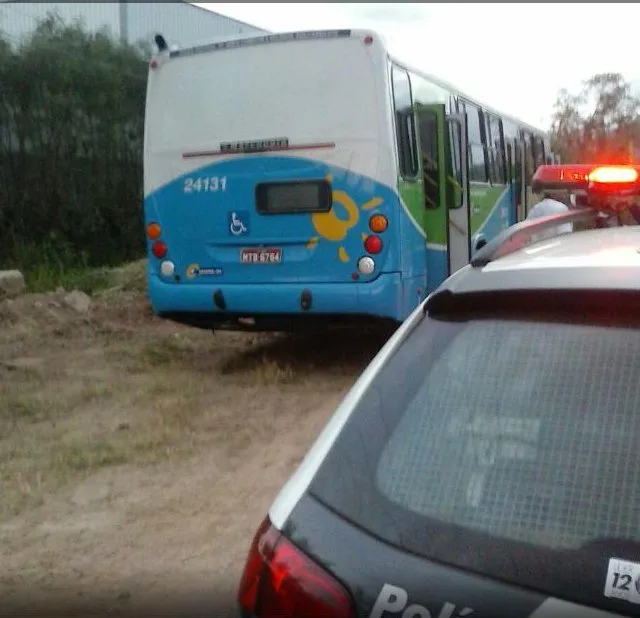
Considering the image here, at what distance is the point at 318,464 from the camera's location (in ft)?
7.59

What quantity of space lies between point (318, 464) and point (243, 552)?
2.83 meters

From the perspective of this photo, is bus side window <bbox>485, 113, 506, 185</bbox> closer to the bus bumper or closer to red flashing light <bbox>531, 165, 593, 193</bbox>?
the bus bumper

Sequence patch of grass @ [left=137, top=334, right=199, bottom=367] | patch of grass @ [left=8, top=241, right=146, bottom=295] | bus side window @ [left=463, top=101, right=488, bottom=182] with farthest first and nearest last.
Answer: patch of grass @ [left=8, top=241, right=146, bottom=295] → bus side window @ [left=463, top=101, right=488, bottom=182] → patch of grass @ [left=137, top=334, right=199, bottom=367]

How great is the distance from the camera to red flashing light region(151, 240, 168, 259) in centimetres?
916

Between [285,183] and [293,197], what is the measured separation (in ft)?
0.47

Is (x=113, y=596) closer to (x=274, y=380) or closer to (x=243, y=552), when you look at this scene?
(x=243, y=552)

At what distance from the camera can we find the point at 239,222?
8.92 meters

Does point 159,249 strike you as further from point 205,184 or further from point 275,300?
point 275,300

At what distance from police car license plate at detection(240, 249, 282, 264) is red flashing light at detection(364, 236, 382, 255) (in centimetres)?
81

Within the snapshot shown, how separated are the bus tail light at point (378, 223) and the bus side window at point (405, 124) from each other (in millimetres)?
505

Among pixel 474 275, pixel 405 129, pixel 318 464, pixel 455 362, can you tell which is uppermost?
pixel 405 129

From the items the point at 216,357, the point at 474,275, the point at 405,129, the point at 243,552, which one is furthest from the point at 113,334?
the point at 474,275

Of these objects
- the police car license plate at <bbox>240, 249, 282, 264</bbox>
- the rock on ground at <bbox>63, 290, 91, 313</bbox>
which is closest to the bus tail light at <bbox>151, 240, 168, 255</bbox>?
the police car license plate at <bbox>240, 249, 282, 264</bbox>

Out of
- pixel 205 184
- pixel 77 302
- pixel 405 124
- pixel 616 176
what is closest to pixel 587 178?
pixel 616 176
